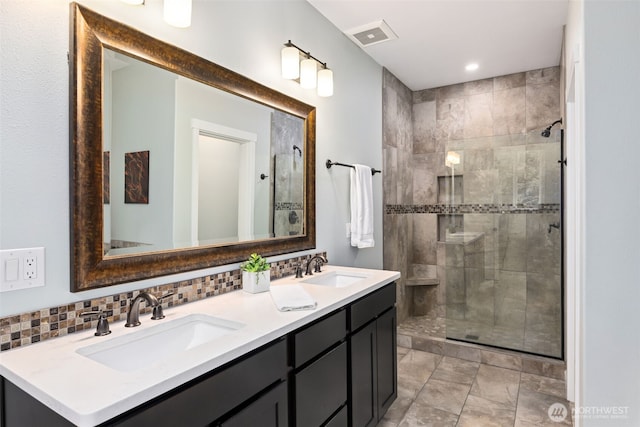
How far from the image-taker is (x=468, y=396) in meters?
2.57

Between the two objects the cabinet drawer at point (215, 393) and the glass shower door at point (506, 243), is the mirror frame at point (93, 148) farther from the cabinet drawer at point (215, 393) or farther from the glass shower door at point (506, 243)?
the glass shower door at point (506, 243)

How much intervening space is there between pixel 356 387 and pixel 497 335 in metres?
1.97

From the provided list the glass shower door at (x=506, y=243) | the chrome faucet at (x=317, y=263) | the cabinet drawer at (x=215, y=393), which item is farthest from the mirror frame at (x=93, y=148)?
the glass shower door at (x=506, y=243)

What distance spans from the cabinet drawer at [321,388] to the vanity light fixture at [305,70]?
158 cm

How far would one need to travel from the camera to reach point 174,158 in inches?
63.2

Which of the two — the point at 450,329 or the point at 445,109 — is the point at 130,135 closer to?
the point at 450,329

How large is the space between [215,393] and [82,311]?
1.89 feet

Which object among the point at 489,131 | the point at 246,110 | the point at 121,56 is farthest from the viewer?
the point at 489,131

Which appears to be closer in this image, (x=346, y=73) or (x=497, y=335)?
(x=346, y=73)

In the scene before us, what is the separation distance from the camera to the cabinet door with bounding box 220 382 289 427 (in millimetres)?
1116

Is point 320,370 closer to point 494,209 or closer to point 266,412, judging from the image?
point 266,412

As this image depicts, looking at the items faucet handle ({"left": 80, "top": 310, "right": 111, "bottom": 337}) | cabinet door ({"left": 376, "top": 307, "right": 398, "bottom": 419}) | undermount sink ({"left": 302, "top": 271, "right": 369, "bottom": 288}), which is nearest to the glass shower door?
cabinet door ({"left": 376, "top": 307, "right": 398, "bottom": 419})

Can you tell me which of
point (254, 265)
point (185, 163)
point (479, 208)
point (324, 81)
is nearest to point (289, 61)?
point (324, 81)

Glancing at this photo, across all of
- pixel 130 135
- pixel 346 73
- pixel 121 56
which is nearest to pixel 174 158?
pixel 130 135
